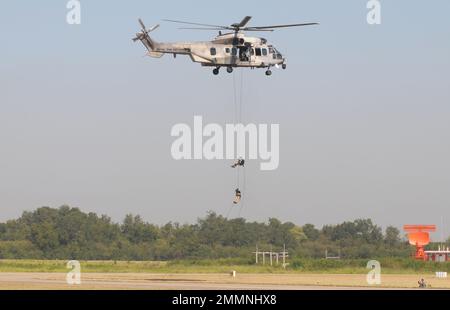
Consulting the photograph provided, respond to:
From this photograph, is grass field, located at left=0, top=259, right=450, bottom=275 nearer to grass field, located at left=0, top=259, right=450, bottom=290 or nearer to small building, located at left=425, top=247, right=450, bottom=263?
grass field, located at left=0, top=259, right=450, bottom=290

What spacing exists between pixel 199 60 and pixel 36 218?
108m

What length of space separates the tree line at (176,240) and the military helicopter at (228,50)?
56498 mm

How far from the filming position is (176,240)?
141 m

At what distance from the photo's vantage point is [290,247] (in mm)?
146625

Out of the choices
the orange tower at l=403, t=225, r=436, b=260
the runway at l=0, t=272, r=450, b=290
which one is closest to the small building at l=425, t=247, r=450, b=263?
the orange tower at l=403, t=225, r=436, b=260

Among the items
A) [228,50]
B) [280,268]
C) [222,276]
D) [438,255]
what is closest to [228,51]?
[228,50]

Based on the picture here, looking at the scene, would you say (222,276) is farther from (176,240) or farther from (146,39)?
(176,240)

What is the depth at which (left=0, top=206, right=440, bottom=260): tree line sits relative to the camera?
13488 cm

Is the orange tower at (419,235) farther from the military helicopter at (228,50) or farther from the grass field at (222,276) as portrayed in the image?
the military helicopter at (228,50)

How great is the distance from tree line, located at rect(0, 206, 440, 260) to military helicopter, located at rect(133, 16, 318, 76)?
185 ft

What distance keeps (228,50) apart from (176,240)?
252ft

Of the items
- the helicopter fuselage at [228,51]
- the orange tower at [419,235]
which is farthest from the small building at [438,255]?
the helicopter fuselage at [228,51]
